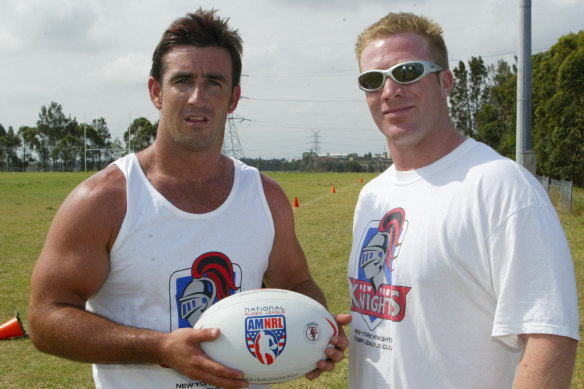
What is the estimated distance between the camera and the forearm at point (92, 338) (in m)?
2.09

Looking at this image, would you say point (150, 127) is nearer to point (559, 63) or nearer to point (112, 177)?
point (559, 63)

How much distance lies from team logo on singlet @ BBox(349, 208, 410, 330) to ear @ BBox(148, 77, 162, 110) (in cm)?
122

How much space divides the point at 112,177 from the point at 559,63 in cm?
2586

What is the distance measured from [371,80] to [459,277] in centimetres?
97

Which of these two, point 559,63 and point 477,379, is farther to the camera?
point 559,63

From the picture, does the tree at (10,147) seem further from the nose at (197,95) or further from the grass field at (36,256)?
the nose at (197,95)

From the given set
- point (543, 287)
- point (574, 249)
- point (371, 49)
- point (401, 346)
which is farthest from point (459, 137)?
point (574, 249)

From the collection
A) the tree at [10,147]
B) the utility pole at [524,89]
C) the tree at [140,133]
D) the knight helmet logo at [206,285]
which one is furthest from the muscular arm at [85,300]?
the tree at [10,147]

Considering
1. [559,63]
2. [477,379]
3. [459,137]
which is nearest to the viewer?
[477,379]

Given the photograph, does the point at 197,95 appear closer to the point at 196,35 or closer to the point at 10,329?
the point at 196,35

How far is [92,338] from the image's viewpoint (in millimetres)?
2104

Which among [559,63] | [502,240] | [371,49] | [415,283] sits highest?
[559,63]

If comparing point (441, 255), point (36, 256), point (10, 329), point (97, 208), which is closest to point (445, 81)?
point (441, 255)

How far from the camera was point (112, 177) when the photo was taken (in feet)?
7.66
